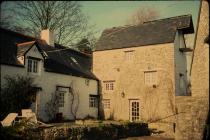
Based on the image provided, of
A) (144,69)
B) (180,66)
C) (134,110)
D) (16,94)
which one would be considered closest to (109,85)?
(134,110)

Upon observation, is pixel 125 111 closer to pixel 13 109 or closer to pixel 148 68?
pixel 148 68

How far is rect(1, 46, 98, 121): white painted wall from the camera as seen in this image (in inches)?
776

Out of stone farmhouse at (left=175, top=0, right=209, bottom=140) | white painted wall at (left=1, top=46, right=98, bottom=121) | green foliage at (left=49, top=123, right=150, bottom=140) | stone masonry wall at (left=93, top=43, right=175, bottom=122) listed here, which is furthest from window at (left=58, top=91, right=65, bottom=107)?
stone farmhouse at (left=175, top=0, right=209, bottom=140)

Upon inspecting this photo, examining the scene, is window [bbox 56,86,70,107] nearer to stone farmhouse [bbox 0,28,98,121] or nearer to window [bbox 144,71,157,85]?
stone farmhouse [bbox 0,28,98,121]

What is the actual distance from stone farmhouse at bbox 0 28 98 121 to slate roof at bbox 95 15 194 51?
12.5 feet

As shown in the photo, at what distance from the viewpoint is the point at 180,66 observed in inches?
1014

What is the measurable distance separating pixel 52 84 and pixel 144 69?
8.66 m

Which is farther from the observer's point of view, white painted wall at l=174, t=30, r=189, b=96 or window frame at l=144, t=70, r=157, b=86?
window frame at l=144, t=70, r=157, b=86

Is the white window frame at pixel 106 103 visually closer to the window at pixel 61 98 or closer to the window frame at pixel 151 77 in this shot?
the window frame at pixel 151 77

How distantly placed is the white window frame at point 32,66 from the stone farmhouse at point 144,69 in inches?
339

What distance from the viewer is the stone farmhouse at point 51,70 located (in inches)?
789

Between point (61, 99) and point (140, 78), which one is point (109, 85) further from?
point (61, 99)

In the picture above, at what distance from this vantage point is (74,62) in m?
28.2

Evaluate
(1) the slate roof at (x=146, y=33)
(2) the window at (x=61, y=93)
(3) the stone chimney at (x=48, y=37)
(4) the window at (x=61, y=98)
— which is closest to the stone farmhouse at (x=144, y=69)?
(1) the slate roof at (x=146, y=33)
